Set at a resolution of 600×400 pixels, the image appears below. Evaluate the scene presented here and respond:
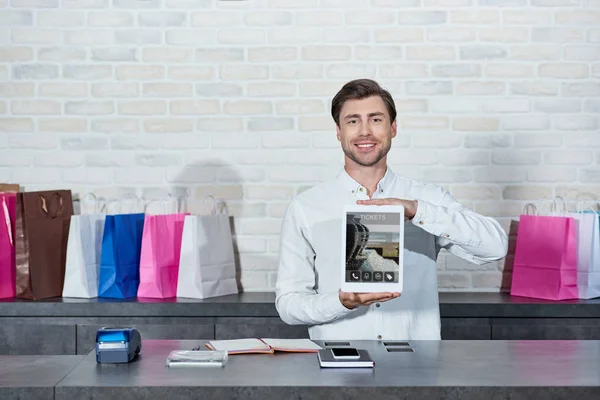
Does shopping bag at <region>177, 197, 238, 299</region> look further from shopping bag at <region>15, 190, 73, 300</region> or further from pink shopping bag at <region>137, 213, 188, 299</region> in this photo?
shopping bag at <region>15, 190, 73, 300</region>

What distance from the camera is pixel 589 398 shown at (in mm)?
1754

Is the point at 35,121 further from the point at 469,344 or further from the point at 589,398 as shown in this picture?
the point at 589,398

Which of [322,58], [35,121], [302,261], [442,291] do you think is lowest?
[442,291]

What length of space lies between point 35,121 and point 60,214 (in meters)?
0.54

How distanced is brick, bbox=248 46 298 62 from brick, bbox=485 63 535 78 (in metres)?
Answer: 0.89

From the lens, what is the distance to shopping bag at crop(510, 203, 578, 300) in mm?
3314

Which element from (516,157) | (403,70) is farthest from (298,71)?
(516,157)

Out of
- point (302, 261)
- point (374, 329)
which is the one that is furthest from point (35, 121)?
point (374, 329)

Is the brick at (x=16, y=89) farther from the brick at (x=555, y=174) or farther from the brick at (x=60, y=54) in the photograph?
the brick at (x=555, y=174)

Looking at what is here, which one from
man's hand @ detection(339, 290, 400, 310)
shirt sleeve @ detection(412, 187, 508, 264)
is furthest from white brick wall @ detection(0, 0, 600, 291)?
man's hand @ detection(339, 290, 400, 310)

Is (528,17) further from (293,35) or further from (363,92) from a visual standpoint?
(363,92)

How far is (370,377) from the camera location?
6.05 ft

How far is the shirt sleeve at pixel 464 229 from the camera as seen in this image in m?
2.41

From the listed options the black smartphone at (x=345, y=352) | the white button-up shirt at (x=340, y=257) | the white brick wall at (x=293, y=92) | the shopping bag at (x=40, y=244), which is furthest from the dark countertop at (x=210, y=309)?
the black smartphone at (x=345, y=352)
